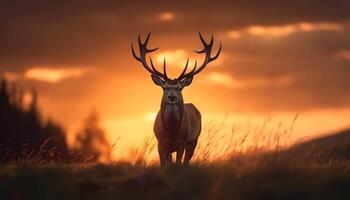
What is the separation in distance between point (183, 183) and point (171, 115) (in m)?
5.24

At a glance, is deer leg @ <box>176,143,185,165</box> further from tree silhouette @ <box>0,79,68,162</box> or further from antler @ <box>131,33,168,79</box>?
tree silhouette @ <box>0,79,68,162</box>

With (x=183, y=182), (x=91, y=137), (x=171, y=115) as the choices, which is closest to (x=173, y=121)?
(x=171, y=115)

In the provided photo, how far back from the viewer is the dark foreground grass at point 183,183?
12.0m

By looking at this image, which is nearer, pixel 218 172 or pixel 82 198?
pixel 82 198

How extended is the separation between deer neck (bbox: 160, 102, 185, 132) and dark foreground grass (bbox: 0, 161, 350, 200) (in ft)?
13.4

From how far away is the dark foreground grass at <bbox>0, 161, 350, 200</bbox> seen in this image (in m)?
12.0

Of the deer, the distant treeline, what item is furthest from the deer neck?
the distant treeline

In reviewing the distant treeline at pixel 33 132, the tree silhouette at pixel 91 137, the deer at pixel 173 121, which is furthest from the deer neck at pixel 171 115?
the tree silhouette at pixel 91 137

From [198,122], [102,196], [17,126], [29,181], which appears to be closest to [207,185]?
[102,196]

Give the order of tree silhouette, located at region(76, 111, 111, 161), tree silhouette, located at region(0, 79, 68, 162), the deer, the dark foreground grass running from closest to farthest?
the dark foreground grass → the deer → tree silhouette, located at region(0, 79, 68, 162) → tree silhouette, located at region(76, 111, 111, 161)

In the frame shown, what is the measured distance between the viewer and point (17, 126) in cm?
5738

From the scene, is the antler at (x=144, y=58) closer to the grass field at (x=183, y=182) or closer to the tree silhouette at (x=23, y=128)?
the grass field at (x=183, y=182)

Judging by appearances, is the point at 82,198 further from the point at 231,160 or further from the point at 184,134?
the point at 184,134

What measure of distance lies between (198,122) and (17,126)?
39.6 metres
